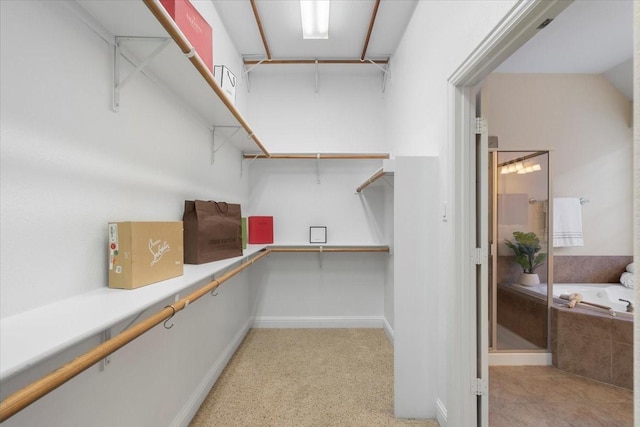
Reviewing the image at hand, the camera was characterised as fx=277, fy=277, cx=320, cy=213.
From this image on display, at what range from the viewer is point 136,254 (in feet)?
3.13

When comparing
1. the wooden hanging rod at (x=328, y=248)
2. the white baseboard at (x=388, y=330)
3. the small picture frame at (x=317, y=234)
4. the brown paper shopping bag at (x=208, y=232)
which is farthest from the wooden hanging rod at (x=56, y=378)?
the white baseboard at (x=388, y=330)

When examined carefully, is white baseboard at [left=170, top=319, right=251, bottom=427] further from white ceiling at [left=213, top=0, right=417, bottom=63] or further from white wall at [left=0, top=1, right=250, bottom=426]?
white ceiling at [left=213, top=0, right=417, bottom=63]

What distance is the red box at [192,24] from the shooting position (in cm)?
109

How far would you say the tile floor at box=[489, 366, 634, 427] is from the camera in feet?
5.70

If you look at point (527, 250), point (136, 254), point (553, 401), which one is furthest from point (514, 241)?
point (136, 254)

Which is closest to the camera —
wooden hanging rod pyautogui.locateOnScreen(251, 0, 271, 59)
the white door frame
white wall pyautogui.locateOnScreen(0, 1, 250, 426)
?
white wall pyautogui.locateOnScreen(0, 1, 250, 426)

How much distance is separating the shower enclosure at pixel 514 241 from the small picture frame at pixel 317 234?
1.59 meters

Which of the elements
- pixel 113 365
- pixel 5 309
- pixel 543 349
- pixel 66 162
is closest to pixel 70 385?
pixel 113 365

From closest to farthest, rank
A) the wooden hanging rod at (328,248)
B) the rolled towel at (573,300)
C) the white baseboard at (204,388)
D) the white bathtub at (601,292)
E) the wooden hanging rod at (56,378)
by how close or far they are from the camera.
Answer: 1. the wooden hanging rod at (56,378)
2. the white baseboard at (204,388)
3. the rolled towel at (573,300)
4. the white bathtub at (601,292)
5. the wooden hanging rod at (328,248)

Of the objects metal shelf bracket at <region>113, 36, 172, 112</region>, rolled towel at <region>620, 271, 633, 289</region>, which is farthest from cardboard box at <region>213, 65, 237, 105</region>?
rolled towel at <region>620, 271, 633, 289</region>

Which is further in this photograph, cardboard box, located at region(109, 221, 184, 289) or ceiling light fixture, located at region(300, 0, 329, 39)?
ceiling light fixture, located at region(300, 0, 329, 39)

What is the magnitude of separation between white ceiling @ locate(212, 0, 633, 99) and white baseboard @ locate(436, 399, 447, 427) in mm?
2804

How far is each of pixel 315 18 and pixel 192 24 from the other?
1354mm

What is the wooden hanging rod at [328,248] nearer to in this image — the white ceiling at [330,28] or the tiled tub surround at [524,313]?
the tiled tub surround at [524,313]
